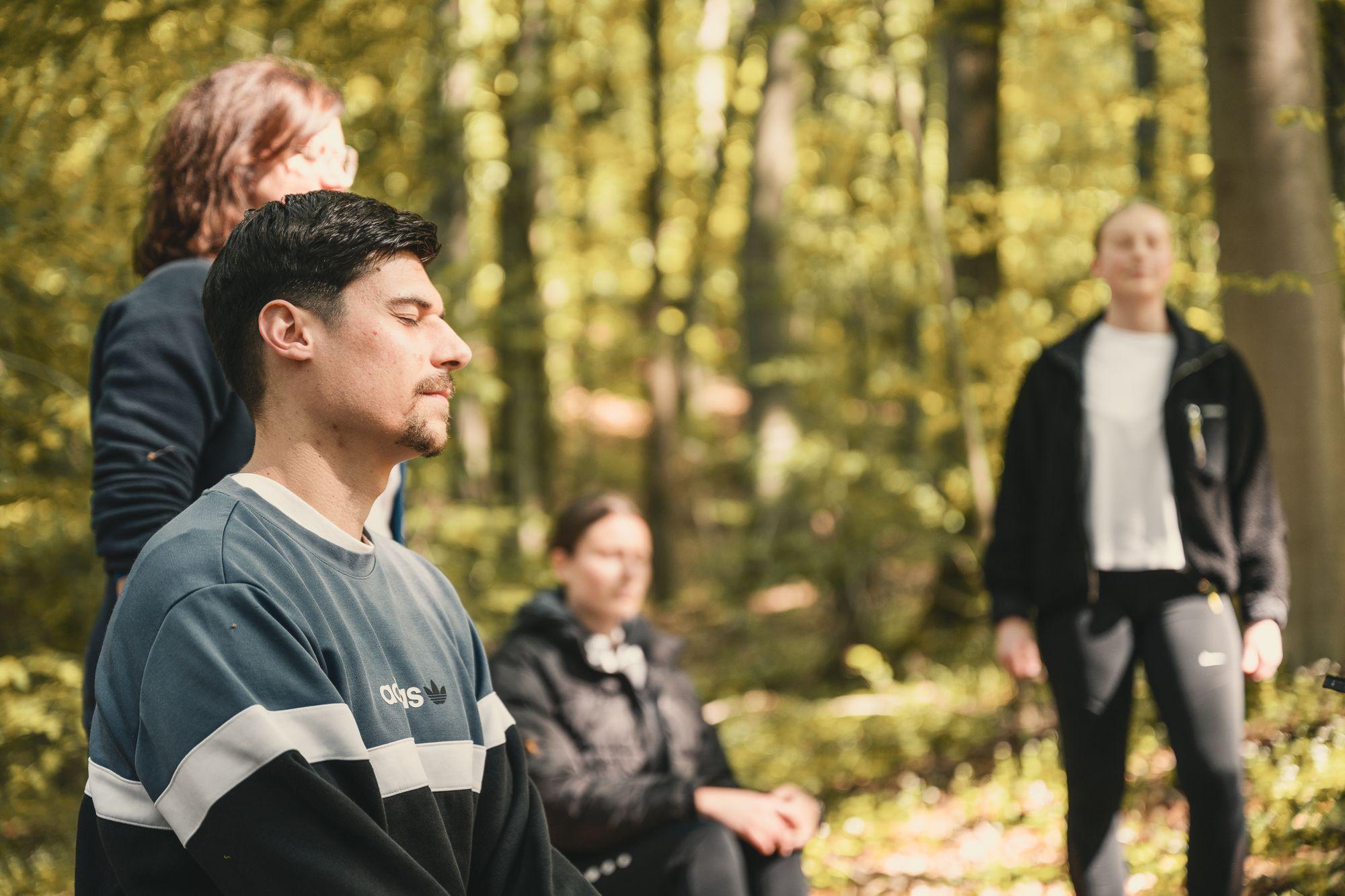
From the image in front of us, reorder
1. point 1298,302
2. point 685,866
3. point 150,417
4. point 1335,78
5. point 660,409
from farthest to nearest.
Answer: point 660,409 → point 1335,78 → point 1298,302 → point 685,866 → point 150,417

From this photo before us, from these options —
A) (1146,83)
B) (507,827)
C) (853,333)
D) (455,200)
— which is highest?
(1146,83)

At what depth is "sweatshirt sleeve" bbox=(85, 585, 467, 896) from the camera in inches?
55.2

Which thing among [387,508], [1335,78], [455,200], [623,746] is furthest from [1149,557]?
[455,200]

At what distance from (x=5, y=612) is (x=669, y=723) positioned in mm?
2921

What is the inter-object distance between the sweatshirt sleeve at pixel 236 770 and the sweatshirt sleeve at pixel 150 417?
2.83ft

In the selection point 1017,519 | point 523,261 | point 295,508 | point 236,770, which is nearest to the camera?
point 236,770

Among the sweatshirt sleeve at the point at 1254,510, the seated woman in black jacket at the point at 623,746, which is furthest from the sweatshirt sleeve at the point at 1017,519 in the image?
the seated woman in black jacket at the point at 623,746

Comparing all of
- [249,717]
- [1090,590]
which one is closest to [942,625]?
[1090,590]

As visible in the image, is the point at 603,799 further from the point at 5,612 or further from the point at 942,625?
the point at 942,625

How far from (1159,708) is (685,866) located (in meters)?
Result: 1.40

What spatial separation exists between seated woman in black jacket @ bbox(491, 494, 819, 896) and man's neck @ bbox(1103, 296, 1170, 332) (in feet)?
5.30

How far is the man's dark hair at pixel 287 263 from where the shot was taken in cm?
171

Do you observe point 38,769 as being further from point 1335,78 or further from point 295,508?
point 1335,78

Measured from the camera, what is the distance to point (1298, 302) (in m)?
4.26
